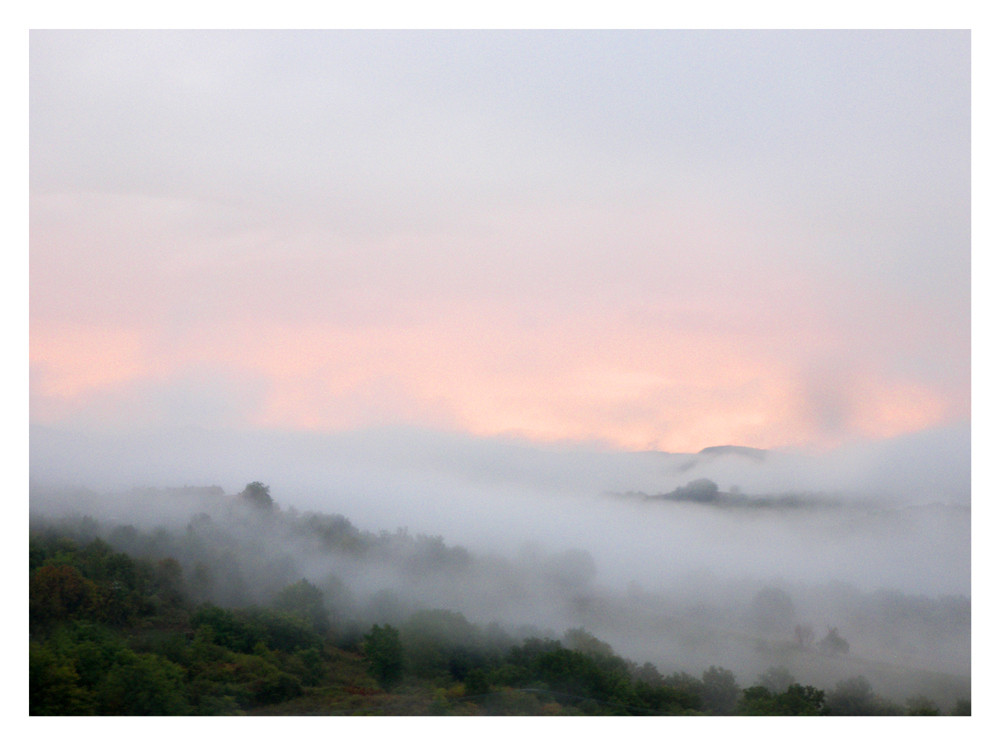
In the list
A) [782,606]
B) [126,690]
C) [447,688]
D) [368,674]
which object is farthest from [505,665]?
[782,606]

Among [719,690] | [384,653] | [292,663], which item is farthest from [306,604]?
[719,690]

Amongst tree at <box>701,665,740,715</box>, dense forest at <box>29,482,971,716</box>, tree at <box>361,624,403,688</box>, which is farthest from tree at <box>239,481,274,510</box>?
tree at <box>701,665,740,715</box>

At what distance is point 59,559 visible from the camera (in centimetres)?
1467

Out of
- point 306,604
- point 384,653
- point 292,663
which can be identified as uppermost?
point 306,604

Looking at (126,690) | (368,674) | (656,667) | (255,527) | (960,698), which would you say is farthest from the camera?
(255,527)

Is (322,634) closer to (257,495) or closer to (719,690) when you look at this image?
(257,495)

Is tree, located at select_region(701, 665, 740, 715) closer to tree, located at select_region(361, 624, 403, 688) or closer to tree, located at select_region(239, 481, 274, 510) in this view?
tree, located at select_region(361, 624, 403, 688)

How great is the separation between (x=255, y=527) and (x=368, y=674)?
228 inches

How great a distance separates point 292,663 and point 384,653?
2065 millimetres

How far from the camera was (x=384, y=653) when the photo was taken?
14648mm

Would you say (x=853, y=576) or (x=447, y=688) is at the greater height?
(x=853, y=576)

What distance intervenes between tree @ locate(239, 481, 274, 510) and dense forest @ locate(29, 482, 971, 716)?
0.13 feet

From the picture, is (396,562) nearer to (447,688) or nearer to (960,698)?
(447,688)

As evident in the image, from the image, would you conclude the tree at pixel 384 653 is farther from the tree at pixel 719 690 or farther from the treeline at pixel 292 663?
the tree at pixel 719 690
